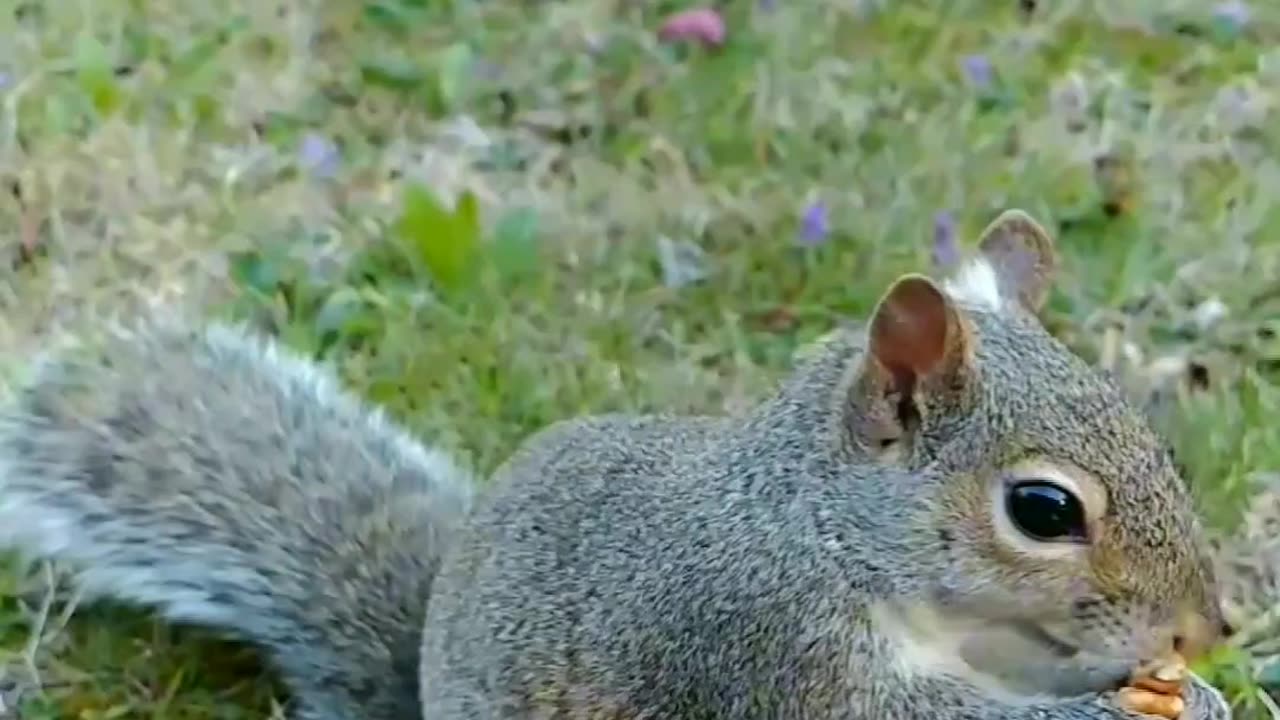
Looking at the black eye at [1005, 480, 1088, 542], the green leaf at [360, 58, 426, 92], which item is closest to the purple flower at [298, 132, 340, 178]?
the green leaf at [360, 58, 426, 92]

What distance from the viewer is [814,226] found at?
2.51 m

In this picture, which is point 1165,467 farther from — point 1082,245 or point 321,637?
point 1082,245

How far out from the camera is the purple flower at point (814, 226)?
2502 mm

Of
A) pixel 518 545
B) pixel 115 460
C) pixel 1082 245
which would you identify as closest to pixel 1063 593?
pixel 518 545

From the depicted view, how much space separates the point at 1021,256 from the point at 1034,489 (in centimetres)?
32

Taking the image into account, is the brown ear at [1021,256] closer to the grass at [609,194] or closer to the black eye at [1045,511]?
the black eye at [1045,511]

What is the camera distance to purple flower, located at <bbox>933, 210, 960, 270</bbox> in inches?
96.3

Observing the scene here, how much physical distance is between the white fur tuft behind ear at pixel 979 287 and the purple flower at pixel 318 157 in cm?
110

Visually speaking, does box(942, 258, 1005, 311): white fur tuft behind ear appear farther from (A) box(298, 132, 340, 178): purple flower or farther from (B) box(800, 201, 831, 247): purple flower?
(A) box(298, 132, 340, 178): purple flower

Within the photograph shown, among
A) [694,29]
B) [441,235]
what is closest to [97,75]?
[441,235]

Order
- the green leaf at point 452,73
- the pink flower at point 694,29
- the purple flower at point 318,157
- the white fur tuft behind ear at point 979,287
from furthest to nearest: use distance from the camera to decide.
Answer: the pink flower at point 694,29 → the green leaf at point 452,73 → the purple flower at point 318,157 → the white fur tuft behind ear at point 979,287

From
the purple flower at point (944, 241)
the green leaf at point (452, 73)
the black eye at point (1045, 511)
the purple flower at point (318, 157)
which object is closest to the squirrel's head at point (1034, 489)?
the black eye at point (1045, 511)

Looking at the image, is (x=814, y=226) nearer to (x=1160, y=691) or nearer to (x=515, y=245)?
(x=515, y=245)

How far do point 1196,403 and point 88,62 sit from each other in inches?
55.7
